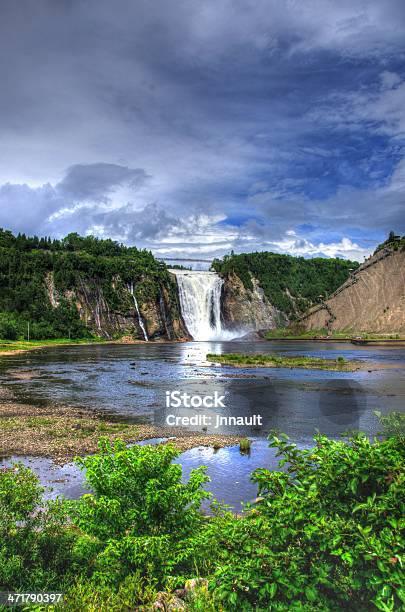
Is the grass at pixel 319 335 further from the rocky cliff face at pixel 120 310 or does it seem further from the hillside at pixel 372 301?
the rocky cliff face at pixel 120 310

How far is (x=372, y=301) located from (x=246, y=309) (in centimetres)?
6434

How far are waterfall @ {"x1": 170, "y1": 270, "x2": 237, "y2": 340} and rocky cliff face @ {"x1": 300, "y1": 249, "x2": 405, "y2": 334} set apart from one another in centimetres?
3612

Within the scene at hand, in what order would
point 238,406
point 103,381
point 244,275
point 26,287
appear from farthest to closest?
point 244,275 < point 26,287 < point 103,381 < point 238,406

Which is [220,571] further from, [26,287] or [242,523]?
[26,287]

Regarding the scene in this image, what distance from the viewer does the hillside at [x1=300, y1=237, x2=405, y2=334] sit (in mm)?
119562

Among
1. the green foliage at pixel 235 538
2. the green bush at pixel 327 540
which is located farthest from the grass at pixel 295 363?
the green bush at pixel 327 540

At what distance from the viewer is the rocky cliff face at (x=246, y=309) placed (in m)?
178

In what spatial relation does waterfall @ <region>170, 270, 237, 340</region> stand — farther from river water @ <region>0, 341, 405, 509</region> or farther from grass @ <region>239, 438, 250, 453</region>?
grass @ <region>239, 438, 250, 453</region>

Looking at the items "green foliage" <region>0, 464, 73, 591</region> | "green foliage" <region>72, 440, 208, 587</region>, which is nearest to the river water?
"green foliage" <region>72, 440, 208, 587</region>

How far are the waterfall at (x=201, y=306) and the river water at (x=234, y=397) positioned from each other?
106023mm

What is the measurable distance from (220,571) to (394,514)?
201 centimetres

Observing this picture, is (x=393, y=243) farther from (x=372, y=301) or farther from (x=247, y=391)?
(x=247, y=391)

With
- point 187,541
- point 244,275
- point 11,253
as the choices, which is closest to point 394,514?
point 187,541

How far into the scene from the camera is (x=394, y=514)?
5.01 meters
